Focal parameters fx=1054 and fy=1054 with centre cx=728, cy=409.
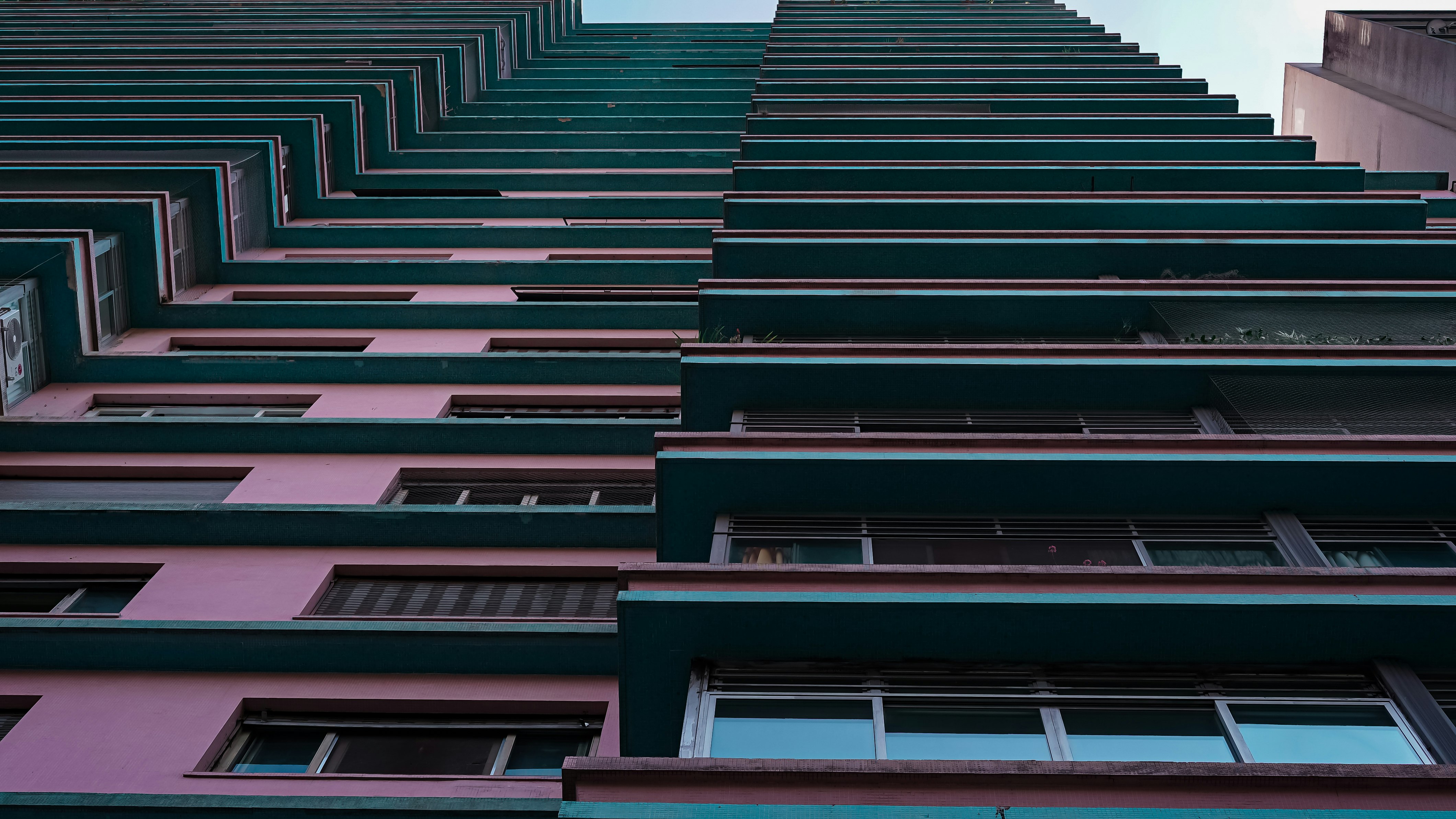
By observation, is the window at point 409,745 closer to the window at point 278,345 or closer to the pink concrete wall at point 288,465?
the pink concrete wall at point 288,465

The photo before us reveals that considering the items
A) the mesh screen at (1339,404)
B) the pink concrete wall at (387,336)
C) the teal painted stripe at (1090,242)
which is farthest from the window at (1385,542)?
the pink concrete wall at (387,336)

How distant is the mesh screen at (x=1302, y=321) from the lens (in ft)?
48.1

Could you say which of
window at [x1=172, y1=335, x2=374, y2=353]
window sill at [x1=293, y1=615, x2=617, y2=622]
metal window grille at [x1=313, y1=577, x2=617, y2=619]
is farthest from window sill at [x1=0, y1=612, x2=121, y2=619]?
window at [x1=172, y1=335, x2=374, y2=353]

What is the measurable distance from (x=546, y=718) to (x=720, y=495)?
10.5ft

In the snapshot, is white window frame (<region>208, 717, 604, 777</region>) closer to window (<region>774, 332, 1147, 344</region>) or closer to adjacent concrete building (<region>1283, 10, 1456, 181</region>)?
window (<region>774, 332, 1147, 344</region>)

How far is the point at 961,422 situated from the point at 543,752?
252 inches

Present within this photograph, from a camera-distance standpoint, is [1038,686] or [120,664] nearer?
[1038,686]

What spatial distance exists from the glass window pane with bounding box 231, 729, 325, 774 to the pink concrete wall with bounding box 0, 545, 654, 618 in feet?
6.15

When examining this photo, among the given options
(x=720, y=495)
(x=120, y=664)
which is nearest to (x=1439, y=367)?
(x=720, y=495)

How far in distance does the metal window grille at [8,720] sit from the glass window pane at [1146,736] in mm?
10892

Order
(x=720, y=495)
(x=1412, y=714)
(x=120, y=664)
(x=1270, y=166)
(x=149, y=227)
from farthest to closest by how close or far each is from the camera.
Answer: (x=1270, y=166) → (x=149, y=227) → (x=120, y=664) → (x=720, y=495) → (x=1412, y=714)

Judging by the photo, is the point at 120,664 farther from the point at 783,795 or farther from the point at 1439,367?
the point at 1439,367

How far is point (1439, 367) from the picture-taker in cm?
1281

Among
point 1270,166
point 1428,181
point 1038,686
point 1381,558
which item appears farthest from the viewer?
point 1428,181
